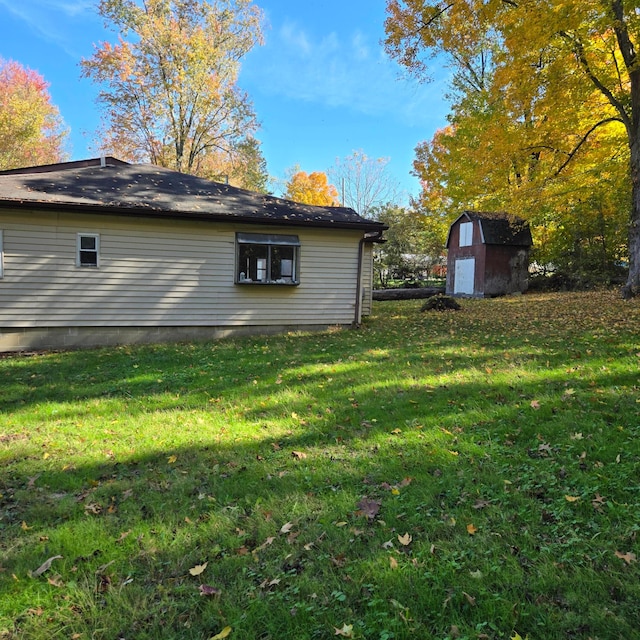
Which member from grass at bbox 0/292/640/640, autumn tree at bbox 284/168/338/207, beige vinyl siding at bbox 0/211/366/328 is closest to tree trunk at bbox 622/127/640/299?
grass at bbox 0/292/640/640

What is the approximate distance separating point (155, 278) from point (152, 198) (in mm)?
2014

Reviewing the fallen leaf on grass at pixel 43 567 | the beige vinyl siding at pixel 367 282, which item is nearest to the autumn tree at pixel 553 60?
the beige vinyl siding at pixel 367 282

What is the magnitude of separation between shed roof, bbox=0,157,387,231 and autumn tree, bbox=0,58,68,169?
21126mm

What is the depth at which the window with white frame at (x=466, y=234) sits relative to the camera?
77.2ft

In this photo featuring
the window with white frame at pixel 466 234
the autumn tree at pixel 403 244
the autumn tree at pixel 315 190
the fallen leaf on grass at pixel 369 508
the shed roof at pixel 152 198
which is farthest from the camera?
the autumn tree at pixel 315 190

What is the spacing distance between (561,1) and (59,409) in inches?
524

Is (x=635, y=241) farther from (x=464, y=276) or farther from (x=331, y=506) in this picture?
(x=331, y=506)

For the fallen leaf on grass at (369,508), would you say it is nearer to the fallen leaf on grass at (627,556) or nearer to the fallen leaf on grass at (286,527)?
the fallen leaf on grass at (286,527)

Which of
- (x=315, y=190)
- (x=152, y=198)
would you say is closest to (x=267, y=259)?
(x=152, y=198)

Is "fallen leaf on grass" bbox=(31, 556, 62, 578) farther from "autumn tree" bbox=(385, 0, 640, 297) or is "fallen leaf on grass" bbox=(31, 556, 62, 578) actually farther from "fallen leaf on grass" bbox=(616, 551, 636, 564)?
"autumn tree" bbox=(385, 0, 640, 297)

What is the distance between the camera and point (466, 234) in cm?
2408

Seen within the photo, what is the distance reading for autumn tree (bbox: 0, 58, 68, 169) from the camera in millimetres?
27031

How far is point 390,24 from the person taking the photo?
1334cm

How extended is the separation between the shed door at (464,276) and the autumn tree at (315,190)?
1705 centimetres
